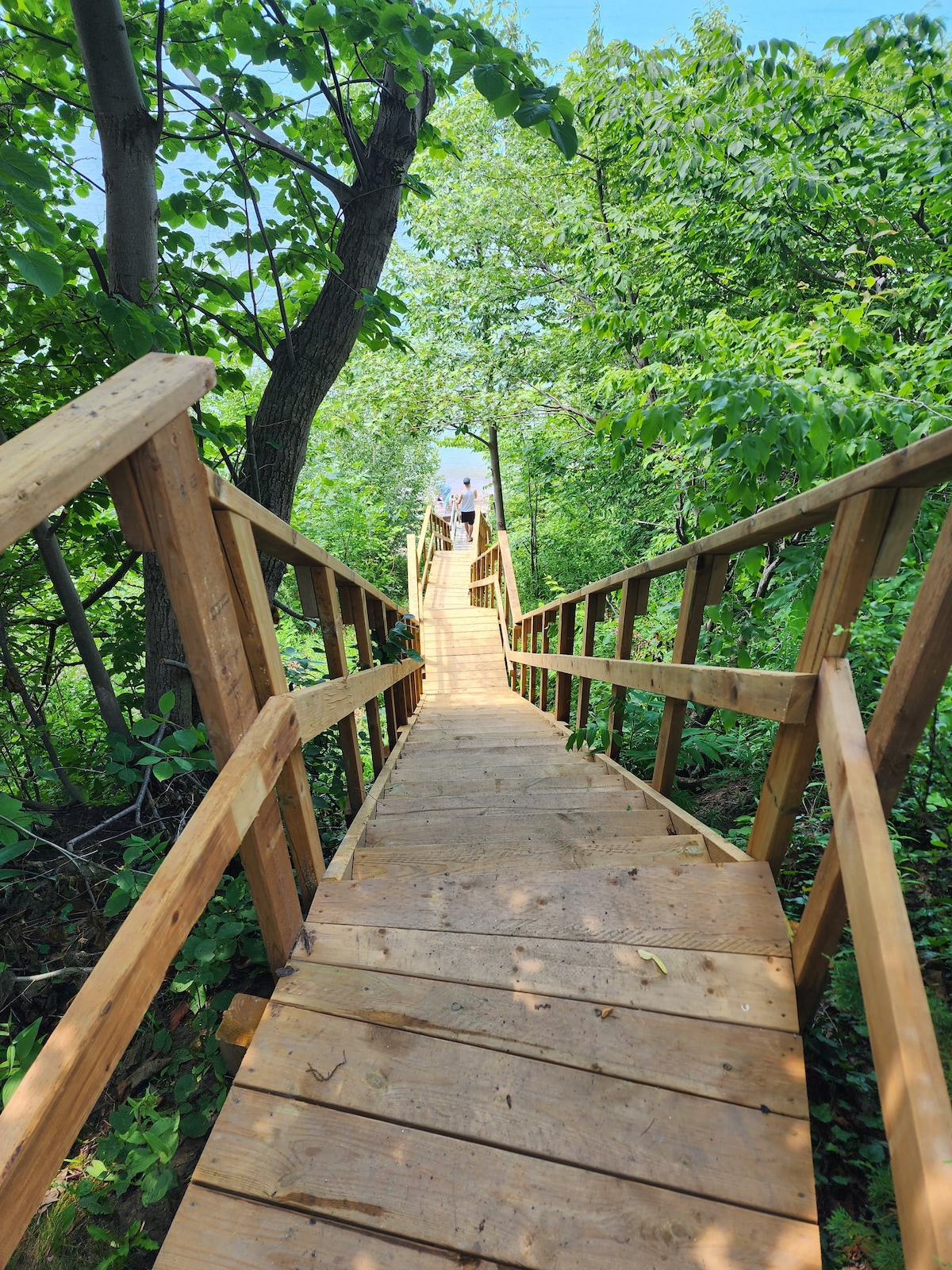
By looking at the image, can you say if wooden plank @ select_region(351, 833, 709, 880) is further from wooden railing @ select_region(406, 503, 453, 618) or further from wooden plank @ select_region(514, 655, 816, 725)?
wooden railing @ select_region(406, 503, 453, 618)

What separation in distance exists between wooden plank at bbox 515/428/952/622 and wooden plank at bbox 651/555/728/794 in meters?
0.06

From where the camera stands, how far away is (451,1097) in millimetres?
1139

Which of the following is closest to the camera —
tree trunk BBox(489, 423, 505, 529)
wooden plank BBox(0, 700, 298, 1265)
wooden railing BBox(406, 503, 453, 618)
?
wooden plank BBox(0, 700, 298, 1265)

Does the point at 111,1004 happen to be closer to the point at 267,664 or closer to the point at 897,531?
the point at 267,664

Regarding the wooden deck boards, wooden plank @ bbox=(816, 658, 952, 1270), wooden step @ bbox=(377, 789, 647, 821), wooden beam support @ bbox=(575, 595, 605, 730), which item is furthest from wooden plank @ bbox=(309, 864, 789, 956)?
wooden beam support @ bbox=(575, 595, 605, 730)

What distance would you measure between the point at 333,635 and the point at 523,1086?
149 centimetres

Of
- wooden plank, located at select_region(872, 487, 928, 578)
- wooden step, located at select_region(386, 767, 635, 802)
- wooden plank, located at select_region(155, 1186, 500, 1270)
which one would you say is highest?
wooden plank, located at select_region(872, 487, 928, 578)

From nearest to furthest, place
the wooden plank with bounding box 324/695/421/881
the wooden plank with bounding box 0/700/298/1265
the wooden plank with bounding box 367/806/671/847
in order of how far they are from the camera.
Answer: the wooden plank with bounding box 0/700/298/1265, the wooden plank with bounding box 324/695/421/881, the wooden plank with bounding box 367/806/671/847

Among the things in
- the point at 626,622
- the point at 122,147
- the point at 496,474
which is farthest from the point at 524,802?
the point at 496,474

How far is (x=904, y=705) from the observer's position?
43.0 inches

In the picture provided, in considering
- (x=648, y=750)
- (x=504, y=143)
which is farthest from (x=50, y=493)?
(x=504, y=143)

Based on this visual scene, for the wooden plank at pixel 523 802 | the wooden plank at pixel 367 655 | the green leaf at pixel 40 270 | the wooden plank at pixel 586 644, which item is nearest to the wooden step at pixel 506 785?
the wooden plank at pixel 523 802

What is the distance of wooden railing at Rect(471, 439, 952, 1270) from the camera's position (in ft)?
2.61

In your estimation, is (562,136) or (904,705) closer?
(904,705)
